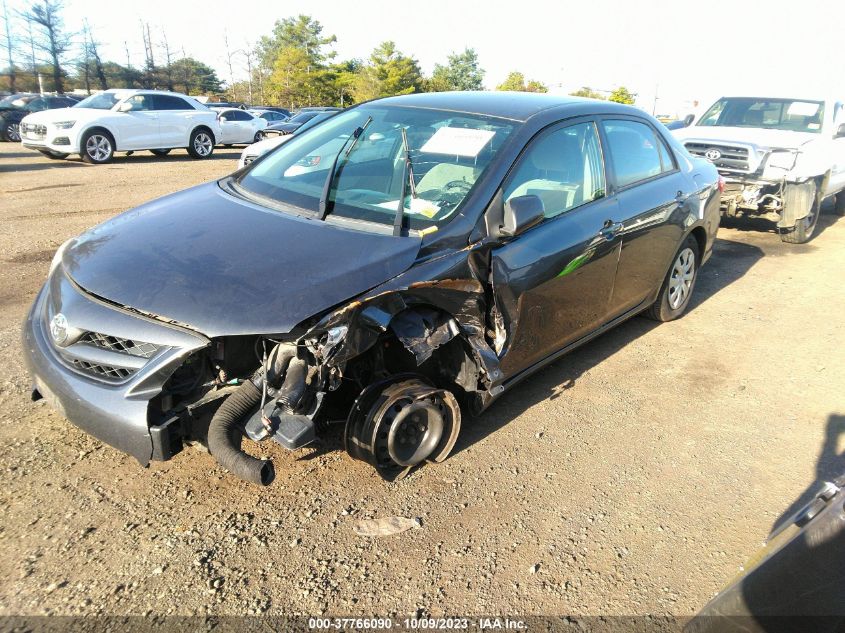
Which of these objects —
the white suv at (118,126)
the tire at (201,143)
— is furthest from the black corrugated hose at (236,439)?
the tire at (201,143)

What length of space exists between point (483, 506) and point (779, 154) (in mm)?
7132

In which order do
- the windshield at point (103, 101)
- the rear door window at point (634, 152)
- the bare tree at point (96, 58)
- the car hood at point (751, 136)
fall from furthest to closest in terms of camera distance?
the bare tree at point (96, 58)
the windshield at point (103, 101)
the car hood at point (751, 136)
the rear door window at point (634, 152)

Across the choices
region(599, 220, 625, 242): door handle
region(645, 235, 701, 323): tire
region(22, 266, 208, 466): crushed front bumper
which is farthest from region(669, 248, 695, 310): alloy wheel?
region(22, 266, 208, 466): crushed front bumper

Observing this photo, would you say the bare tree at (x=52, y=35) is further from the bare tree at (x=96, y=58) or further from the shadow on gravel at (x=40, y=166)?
the shadow on gravel at (x=40, y=166)

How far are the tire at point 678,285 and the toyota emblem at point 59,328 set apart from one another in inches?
164

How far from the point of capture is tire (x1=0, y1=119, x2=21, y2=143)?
65.6ft

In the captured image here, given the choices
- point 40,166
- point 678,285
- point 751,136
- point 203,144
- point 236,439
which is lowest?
point 40,166

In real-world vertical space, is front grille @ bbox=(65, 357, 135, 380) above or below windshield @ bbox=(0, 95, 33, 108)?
above

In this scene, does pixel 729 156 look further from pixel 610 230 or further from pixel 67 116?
pixel 67 116

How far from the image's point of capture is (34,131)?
549 inches

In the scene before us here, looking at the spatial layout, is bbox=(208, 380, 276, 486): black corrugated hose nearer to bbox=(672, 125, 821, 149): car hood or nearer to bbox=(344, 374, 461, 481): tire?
bbox=(344, 374, 461, 481): tire

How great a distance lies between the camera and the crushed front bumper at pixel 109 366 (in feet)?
8.22

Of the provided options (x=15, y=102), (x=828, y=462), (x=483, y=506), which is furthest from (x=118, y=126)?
(x=828, y=462)

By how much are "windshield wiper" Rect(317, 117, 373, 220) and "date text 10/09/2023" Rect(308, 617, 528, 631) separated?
192 centimetres
